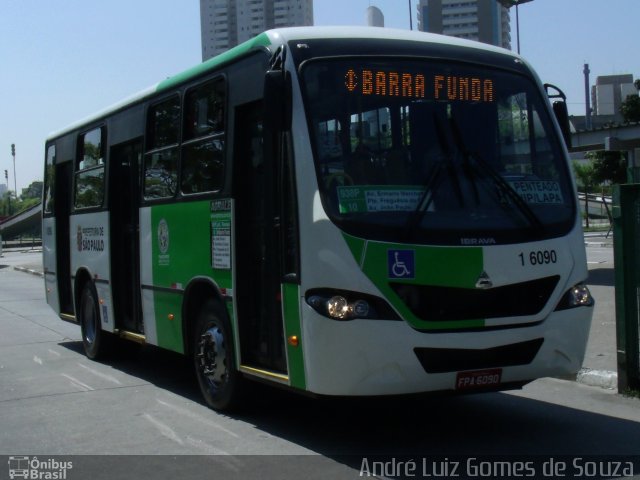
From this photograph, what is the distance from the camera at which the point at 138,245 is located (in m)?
9.70

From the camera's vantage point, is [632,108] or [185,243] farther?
[632,108]

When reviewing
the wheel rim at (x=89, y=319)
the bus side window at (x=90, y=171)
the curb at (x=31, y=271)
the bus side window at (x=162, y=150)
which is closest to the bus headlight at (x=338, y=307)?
the bus side window at (x=162, y=150)

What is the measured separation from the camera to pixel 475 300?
6.12m

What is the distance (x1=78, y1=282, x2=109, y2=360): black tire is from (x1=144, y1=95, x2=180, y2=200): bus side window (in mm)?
2522

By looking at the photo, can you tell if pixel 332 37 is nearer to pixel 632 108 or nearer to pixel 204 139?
pixel 204 139

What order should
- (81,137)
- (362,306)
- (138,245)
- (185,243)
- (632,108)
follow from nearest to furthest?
(362,306)
(185,243)
(138,245)
(81,137)
(632,108)

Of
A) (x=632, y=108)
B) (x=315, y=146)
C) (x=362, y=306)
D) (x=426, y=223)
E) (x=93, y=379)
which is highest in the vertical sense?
(x=632, y=108)

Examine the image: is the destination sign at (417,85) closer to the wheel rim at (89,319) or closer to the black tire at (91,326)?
the black tire at (91,326)

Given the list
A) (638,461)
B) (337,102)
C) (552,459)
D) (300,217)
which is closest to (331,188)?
(300,217)

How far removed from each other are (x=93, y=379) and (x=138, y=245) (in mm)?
1698

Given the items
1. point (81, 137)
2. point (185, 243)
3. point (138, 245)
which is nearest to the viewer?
point (185, 243)

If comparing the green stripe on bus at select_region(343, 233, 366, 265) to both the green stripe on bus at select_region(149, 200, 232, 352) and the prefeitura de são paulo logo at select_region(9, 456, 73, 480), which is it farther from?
the prefeitura de são paulo logo at select_region(9, 456, 73, 480)

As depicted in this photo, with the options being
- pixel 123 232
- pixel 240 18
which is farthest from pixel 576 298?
pixel 240 18

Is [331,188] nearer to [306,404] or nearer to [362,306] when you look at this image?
[362,306]
